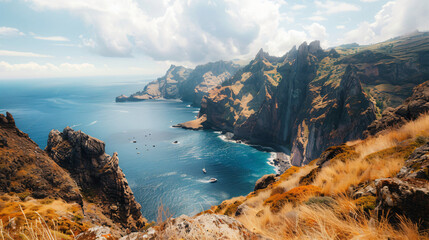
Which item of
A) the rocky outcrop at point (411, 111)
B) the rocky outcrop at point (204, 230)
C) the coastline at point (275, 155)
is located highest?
the rocky outcrop at point (411, 111)

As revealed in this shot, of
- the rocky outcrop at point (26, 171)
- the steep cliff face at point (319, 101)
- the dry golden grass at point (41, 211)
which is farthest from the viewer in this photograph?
the steep cliff face at point (319, 101)

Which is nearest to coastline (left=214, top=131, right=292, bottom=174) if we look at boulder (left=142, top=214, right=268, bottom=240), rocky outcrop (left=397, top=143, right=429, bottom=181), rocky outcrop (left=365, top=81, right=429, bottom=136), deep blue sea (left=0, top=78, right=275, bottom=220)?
deep blue sea (left=0, top=78, right=275, bottom=220)

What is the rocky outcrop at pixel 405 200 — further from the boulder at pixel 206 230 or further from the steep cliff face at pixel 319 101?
the steep cliff face at pixel 319 101

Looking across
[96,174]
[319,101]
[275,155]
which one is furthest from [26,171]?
[319,101]

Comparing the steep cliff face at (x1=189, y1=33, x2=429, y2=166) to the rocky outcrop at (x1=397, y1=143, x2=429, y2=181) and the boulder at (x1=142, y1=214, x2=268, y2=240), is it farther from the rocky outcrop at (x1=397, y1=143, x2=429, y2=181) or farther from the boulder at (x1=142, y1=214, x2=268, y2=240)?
the boulder at (x1=142, y1=214, x2=268, y2=240)

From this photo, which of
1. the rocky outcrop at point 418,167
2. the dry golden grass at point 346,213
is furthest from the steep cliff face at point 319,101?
the rocky outcrop at point 418,167

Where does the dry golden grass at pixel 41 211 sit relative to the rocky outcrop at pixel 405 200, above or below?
below

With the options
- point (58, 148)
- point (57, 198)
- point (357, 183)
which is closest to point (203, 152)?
point (58, 148)
